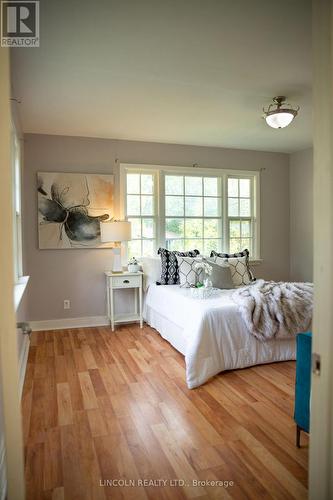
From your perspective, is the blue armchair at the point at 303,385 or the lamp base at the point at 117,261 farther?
the lamp base at the point at 117,261

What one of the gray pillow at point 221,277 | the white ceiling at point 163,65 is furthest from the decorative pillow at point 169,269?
the white ceiling at point 163,65

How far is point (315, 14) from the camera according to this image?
3.28 feet

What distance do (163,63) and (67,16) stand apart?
82 cm

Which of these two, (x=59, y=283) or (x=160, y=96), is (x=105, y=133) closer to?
(x=160, y=96)

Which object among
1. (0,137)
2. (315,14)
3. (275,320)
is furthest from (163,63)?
(275,320)

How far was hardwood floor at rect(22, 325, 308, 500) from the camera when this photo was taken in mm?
1791

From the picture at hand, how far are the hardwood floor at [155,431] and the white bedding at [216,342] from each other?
0.10 meters

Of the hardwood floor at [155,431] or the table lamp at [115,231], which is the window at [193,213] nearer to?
the table lamp at [115,231]

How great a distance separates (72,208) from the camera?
4.66m

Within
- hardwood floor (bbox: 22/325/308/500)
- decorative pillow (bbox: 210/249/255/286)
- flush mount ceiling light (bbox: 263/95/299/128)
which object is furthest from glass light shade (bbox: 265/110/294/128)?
hardwood floor (bbox: 22/325/308/500)

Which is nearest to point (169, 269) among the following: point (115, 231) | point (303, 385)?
point (115, 231)

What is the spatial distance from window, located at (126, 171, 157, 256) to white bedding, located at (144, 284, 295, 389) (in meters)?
1.59

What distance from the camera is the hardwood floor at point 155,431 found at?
70.5 inches

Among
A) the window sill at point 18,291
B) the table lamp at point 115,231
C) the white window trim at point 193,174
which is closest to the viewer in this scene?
the window sill at point 18,291
